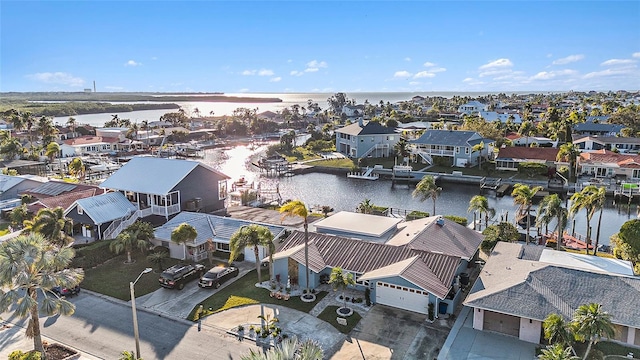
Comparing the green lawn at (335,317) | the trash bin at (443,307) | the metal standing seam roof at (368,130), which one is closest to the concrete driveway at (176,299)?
the green lawn at (335,317)

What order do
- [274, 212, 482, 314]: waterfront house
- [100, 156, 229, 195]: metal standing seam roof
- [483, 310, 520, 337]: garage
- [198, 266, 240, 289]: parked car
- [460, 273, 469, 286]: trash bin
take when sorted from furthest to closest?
[100, 156, 229, 195]: metal standing seam roof, [198, 266, 240, 289]: parked car, [460, 273, 469, 286]: trash bin, [274, 212, 482, 314]: waterfront house, [483, 310, 520, 337]: garage

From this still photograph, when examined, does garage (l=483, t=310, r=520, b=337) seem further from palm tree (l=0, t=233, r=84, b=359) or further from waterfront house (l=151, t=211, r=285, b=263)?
palm tree (l=0, t=233, r=84, b=359)

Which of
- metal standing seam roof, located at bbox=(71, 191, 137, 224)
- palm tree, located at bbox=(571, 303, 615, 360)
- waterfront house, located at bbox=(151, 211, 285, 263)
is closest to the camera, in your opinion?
palm tree, located at bbox=(571, 303, 615, 360)

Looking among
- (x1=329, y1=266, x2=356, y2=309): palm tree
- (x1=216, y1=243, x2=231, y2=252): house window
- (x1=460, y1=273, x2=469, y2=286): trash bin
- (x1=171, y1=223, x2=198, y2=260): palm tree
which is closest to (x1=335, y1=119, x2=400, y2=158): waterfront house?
(x1=216, y1=243, x2=231, y2=252): house window

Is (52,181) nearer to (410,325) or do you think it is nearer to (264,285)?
(264,285)

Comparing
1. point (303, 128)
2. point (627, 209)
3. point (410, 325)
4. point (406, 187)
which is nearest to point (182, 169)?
point (410, 325)

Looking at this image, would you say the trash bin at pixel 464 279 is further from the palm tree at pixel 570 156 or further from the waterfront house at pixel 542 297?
the palm tree at pixel 570 156
